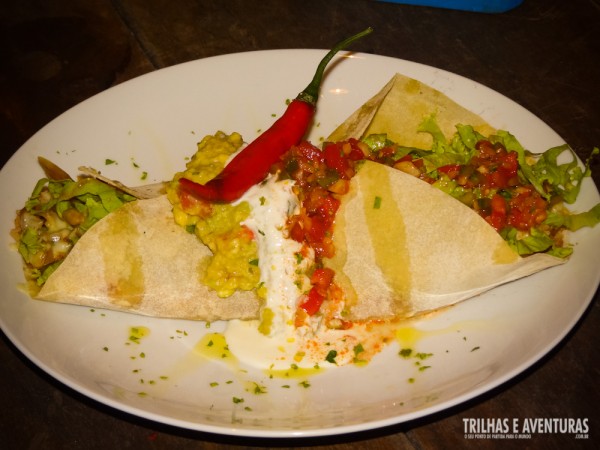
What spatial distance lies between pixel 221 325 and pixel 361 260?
0.89 metres

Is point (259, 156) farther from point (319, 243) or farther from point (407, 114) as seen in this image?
point (407, 114)

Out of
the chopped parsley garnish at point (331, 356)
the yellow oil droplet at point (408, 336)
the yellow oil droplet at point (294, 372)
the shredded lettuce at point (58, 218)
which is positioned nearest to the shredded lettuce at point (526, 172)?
the yellow oil droplet at point (408, 336)

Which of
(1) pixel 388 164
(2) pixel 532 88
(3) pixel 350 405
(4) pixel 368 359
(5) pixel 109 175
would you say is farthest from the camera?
(2) pixel 532 88

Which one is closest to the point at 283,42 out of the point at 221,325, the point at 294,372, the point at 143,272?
the point at 143,272

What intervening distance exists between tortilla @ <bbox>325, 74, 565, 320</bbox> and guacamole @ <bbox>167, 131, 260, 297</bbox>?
52cm

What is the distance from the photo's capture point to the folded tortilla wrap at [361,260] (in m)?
3.40

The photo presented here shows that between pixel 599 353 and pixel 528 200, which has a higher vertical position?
pixel 528 200

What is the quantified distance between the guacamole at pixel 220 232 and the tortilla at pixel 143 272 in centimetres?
14

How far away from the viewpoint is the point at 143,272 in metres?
3.59

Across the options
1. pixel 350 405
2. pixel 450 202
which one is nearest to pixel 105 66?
pixel 450 202

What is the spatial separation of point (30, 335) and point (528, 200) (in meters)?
2.83

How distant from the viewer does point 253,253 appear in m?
3.47

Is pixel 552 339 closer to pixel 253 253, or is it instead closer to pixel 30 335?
pixel 253 253

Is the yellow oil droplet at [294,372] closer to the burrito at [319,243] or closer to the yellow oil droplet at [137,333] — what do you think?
the burrito at [319,243]
